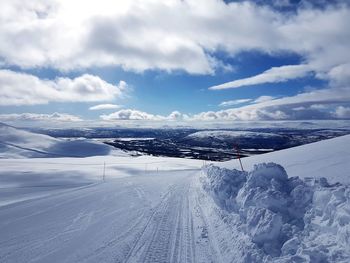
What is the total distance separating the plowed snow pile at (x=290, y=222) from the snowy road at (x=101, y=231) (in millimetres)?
1148

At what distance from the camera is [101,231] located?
938cm

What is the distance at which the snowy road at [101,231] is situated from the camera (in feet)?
23.9

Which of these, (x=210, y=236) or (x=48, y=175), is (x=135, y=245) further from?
(x=48, y=175)

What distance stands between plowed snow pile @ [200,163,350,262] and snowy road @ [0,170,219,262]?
1.15 m

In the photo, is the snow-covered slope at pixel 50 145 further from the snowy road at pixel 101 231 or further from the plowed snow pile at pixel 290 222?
the plowed snow pile at pixel 290 222

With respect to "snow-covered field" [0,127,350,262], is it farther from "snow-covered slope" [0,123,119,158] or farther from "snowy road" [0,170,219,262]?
"snow-covered slope" [0,123,119,158]

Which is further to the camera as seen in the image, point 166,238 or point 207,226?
point 207,226

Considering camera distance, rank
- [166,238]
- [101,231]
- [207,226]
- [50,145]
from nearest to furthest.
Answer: [166,238] < [101,231] < [207,226] < [50,145]

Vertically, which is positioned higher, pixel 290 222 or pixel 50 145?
pixel 290 222

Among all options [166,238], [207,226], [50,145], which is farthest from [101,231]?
[50,145]

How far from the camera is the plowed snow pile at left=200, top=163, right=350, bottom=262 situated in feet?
18.2

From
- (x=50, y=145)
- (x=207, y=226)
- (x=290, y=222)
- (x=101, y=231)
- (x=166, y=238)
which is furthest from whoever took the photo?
(x=50, y=145)

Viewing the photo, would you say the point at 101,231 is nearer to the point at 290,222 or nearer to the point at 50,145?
the point at 290,222

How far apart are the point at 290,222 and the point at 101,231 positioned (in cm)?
529
